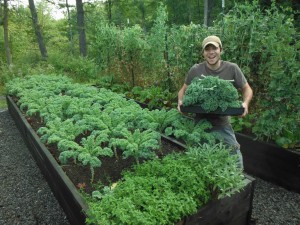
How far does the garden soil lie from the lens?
3.37m

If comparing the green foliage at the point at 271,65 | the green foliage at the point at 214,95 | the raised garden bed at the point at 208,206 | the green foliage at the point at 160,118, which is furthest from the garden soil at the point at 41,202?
the green foliage at the point at 160,118

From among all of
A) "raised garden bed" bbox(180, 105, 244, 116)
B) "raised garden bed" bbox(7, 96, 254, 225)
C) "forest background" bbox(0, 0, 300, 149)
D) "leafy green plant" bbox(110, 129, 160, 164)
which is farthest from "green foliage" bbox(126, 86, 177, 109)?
"raised garden bed" bbox(7, 96, 254, 225)

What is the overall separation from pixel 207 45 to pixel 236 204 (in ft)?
6.17

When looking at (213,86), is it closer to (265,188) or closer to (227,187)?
(227,187)

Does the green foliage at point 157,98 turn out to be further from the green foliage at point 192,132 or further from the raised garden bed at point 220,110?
the raised garden bed at point 220,110

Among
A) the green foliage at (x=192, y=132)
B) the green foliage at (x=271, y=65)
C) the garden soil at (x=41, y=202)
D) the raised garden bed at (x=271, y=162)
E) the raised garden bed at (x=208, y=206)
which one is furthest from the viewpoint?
the green foliage at (x=271, y=65)

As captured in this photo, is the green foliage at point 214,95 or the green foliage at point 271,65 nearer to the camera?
the green foliage at point 214,95

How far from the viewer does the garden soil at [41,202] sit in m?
3.37

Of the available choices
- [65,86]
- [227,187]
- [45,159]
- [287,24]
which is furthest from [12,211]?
[287,24]

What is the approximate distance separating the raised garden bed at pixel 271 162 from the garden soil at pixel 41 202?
12cm

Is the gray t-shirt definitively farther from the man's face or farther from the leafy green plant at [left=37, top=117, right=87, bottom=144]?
the leafy green plant at [left=37, top=117, right=87, bottom=144]

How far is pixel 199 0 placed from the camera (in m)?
31.4

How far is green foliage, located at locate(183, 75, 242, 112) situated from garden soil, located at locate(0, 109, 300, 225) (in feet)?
4.58

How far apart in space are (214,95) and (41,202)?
2741 millimetres
